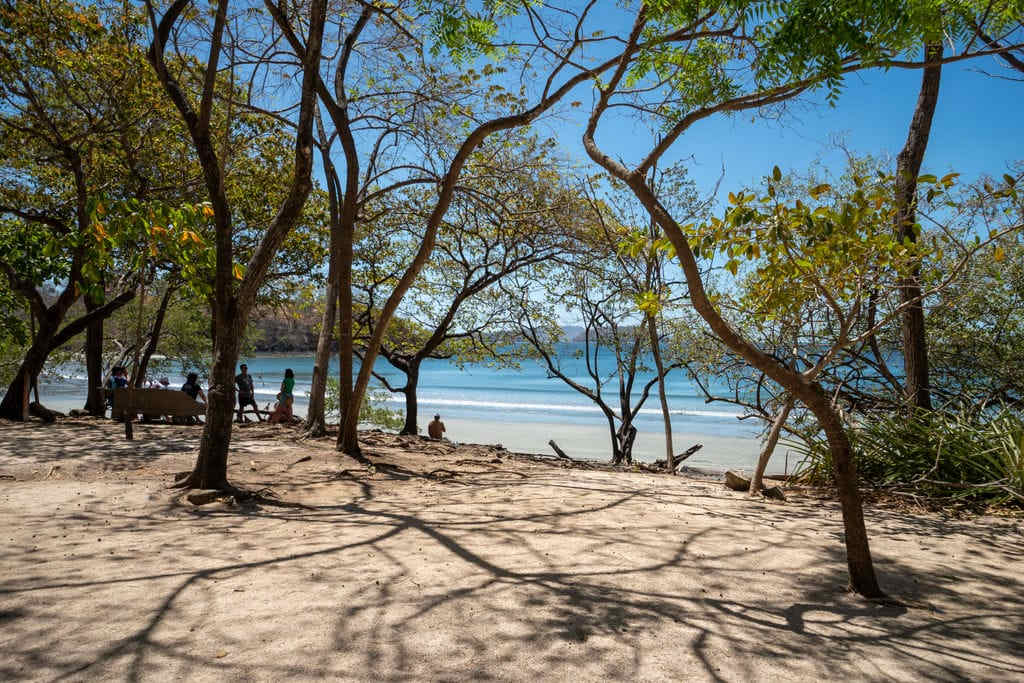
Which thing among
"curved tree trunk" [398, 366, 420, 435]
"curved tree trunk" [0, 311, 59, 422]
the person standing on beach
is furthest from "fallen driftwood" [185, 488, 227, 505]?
the person standing on beach

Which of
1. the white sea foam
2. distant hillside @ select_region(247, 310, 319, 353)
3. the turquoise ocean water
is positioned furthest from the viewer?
the white sea foam

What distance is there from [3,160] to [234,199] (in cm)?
358

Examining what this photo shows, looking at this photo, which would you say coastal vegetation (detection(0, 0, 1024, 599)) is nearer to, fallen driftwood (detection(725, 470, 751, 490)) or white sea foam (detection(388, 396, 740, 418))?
fallen driftwood (detection(725, 470, 751, 490))

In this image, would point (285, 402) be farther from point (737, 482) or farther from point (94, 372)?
point (737, 482)

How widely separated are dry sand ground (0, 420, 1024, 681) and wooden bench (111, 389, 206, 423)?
551 centimetres

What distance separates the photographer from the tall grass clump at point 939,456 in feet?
20.2

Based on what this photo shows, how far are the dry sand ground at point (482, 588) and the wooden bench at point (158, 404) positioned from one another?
5511mm

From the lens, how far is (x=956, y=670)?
2828 millimetres

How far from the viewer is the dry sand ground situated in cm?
281

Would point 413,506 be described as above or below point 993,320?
below

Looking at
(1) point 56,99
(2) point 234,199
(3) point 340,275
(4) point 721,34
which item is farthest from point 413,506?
(1) point 56,99

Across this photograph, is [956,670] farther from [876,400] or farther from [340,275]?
[340,275]

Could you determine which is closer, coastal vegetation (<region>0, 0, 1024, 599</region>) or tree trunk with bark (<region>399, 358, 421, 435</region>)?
coastal vegetation (<region>0, 0, 1024, 599</region>)

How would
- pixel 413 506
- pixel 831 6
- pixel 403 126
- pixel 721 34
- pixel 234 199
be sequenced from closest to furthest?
pixel 831 6 → pixel 721 34 → pixel 413 506 → pixel 403 126 → pixel 234 199
